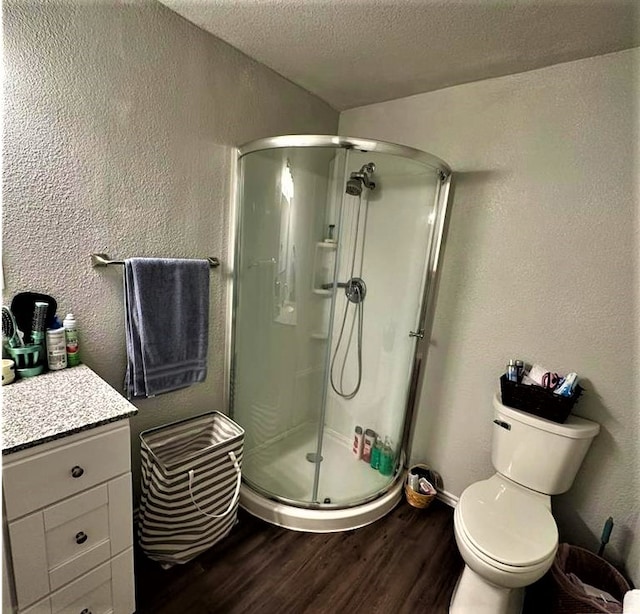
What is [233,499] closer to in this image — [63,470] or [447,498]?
[63,470]

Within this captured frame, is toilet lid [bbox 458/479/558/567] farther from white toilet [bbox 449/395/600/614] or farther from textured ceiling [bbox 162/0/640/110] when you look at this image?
textured ceiling [bbox 162/0/640/110]

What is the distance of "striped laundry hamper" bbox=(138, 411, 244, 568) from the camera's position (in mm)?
1395

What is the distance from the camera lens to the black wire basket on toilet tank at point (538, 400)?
1.45 m

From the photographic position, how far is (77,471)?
0.96 metres

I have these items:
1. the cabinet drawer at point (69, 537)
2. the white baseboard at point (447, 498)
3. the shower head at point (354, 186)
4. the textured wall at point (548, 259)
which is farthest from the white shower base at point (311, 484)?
the shower head at point (354, 186)

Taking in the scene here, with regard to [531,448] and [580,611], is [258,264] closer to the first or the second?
[531,448]

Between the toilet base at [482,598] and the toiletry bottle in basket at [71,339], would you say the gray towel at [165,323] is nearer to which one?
the toiletry bottle in basket at [71,339]

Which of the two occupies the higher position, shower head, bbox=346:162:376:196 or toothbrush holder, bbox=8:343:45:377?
shower head, bbox=346:162:376:196

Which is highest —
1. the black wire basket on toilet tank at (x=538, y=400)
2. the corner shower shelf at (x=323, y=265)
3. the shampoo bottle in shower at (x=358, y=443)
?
the corner shower shelf at (x=323, y=265)

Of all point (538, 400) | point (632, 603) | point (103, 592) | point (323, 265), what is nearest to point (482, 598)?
point (632, 603)

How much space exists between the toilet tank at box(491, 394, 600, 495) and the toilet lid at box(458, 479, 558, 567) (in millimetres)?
80

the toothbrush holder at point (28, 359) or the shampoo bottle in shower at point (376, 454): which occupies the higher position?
the toothbrush holder at point (28, 359)

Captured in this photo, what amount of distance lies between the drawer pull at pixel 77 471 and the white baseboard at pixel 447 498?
A: 5.98 ft

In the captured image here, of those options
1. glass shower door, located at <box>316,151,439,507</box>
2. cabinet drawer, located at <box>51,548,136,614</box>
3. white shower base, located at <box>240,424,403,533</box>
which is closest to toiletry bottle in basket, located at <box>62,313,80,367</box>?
cabinet drawer, located at <box>51,548,136,614</box>
